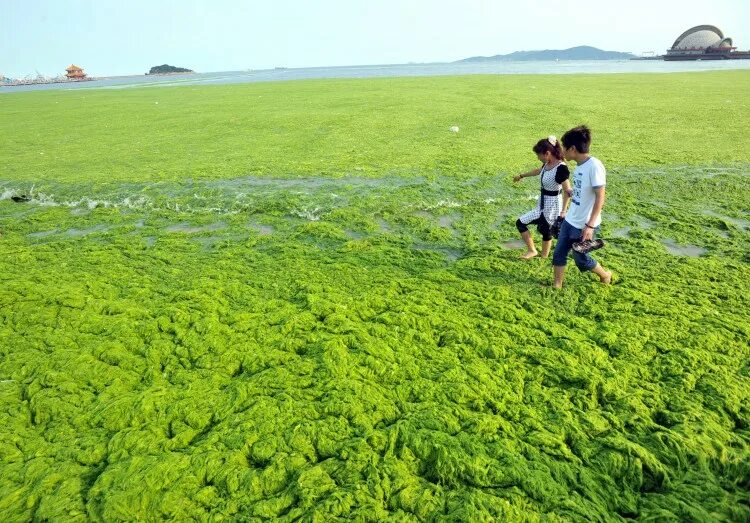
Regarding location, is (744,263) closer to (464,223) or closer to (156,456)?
(464,223)

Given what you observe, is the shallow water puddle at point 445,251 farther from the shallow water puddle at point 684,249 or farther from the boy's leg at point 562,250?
the shallow water puddle at point 684,249

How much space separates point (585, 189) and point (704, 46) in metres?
94.0

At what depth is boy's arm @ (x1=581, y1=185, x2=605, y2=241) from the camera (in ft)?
11.9

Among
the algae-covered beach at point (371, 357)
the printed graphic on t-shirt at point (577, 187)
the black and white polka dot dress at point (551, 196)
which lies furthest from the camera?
the black and white polka dot dress at point (551, 196)

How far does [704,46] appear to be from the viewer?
70750mm

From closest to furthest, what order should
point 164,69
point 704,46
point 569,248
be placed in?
point 569,248 < point 704,46 < point 164,69

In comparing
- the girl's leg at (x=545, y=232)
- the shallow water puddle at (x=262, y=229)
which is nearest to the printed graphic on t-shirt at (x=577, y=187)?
the girl's leg at (x=545, y=232)

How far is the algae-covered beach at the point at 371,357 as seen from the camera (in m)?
2.32

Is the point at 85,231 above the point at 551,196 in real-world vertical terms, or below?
below

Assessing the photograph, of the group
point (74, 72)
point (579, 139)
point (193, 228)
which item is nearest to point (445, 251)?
point (579, 139)

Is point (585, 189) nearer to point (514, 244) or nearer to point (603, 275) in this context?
point (603, 275)

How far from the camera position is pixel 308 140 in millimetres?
12516

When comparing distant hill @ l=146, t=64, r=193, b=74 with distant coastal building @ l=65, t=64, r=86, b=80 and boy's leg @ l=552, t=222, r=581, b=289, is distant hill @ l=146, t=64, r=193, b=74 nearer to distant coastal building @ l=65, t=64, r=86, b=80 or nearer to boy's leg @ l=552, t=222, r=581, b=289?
distant coastal building @ l=65, t=64, r=86, b=80

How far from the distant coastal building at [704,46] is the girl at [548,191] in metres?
87.4
